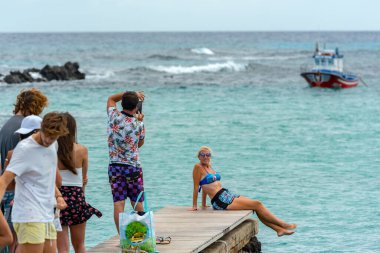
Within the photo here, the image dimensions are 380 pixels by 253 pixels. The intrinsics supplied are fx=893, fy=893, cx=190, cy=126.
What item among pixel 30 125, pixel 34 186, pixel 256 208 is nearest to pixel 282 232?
pixel 256 208

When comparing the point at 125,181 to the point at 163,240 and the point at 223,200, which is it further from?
the point at 223,200

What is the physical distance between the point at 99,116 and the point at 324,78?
18253 mm

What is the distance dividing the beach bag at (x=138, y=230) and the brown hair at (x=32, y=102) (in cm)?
133

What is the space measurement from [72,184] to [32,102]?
92cm

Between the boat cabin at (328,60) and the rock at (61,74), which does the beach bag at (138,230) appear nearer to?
the boat cabin at (328,60)

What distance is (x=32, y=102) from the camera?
7176mm

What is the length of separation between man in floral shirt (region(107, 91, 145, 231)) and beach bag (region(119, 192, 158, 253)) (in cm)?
72

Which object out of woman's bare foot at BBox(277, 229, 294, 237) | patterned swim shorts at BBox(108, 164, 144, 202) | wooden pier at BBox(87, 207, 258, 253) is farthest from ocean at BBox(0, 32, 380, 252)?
patterned swim shorts at BBox(108, 164, 144, 202)

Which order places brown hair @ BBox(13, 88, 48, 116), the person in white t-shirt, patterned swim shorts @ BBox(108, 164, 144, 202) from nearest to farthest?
the person in white t-shirt, brown hair @ BBox(13, 88, 48, 116), patterned swim shorts @ BBox(108, 164, 144, 202)

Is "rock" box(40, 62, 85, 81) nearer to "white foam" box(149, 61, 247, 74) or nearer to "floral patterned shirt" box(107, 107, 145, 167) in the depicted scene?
"white foam" box(149, 61, 247, 74)

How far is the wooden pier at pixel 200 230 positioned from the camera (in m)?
8.59

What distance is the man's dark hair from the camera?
8352mm

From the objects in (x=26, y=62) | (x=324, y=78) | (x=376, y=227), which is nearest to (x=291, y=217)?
(x=376, y=227)

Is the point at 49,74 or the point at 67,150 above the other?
the point at 49,74
